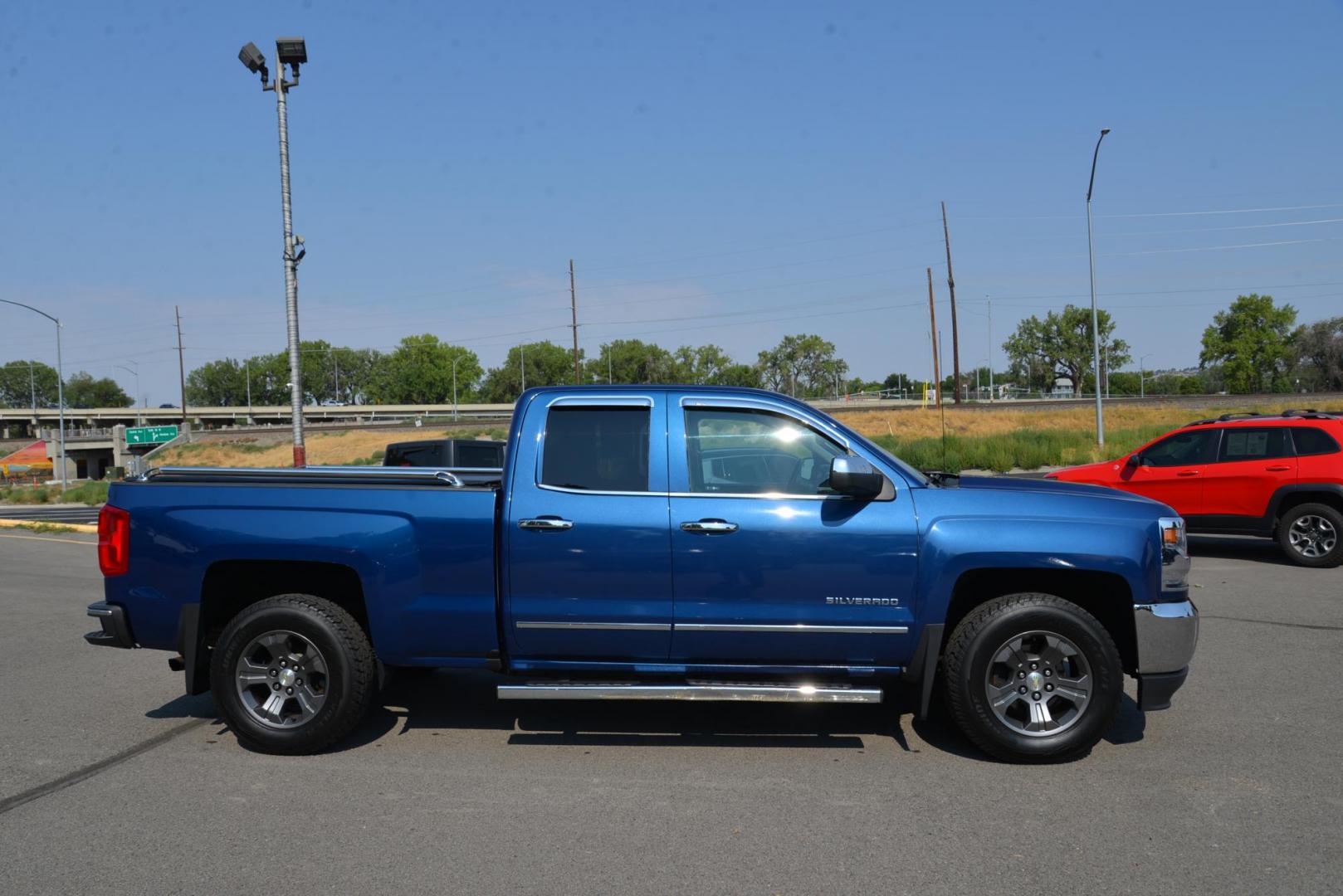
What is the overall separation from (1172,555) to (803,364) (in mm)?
84855

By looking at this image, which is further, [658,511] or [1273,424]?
[1273,424]

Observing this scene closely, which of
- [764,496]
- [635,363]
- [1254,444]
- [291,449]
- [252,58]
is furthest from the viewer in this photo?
[635,363]

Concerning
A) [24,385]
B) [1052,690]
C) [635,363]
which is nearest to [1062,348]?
[635,363]

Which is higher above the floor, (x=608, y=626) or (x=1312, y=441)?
(x=1312, y=441)

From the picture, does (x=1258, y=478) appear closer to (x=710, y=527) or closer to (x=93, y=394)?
(x=710, y=527)

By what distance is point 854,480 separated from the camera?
506 centimetres

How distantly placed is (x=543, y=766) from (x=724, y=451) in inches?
75.4

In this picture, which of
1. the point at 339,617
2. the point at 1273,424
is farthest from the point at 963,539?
the point at 1273,424

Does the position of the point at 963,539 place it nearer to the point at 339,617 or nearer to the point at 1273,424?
the point at 339,617

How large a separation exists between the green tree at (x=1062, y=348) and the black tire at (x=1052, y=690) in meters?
127

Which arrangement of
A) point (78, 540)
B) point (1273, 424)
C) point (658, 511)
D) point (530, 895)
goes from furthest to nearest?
point (78, 540)
point (1273, 424)
point (658, 511)
point (530, 895)

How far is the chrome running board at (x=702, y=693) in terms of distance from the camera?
5.12 m

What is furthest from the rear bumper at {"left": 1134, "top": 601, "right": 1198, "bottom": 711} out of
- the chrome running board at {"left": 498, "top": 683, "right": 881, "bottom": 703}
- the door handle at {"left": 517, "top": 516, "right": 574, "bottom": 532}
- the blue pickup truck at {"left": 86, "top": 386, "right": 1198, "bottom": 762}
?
the door handle at {"left": 517, "top": 516, "right": 574, "bottom": 532}

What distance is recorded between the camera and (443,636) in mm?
5402
